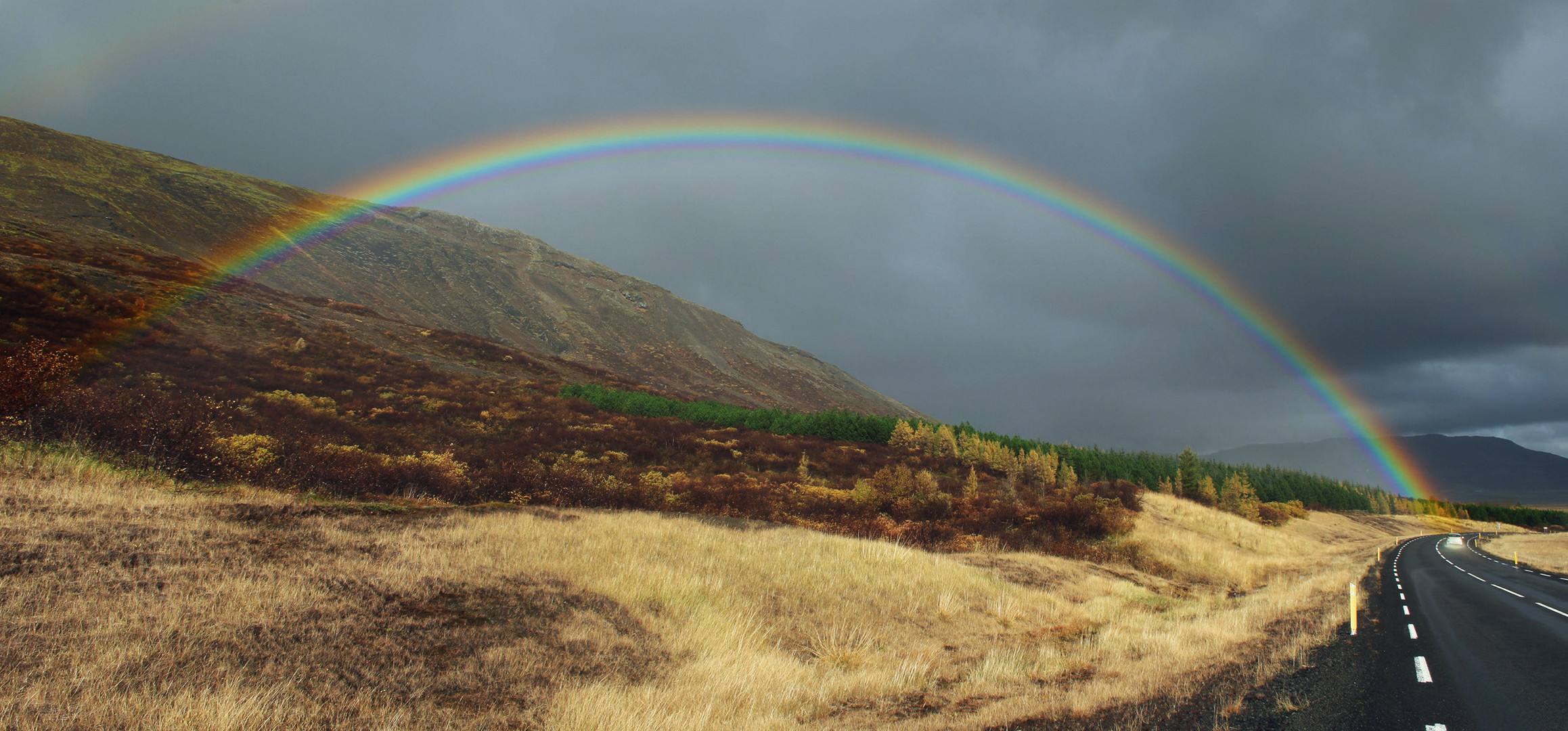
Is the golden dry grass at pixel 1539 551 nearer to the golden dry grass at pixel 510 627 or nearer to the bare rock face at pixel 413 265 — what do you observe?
the golden dry grass at pixel 510 627

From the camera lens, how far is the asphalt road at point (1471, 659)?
25.3 feet

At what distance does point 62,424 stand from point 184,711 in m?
13.0

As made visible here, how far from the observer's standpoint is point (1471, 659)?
1107 cm

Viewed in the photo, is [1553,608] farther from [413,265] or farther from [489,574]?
[413,265]

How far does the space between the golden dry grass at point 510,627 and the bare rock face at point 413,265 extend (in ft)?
158

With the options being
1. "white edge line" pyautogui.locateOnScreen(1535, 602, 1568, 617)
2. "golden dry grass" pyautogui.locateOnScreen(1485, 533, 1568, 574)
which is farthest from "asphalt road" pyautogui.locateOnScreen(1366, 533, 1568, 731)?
"golden dry grass" pyautogui.locateOnScreen(1485, 533, 1568, 574)

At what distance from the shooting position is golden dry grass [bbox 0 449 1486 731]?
614 centimetres

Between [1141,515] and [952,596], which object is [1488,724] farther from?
[1141,515]

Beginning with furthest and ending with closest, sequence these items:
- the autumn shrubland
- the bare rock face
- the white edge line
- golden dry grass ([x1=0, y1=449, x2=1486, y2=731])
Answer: the bare rock face < the white edge line < the autumn shrubland < golden dry grass ([x1=0, y1=449, x2=1486, y2=731])

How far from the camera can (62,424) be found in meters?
13.2

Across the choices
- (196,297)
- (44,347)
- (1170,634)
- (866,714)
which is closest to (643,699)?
(866,714)

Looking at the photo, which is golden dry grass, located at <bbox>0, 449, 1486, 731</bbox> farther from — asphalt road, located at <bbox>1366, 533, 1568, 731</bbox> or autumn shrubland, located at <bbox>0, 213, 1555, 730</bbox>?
asphalt road, located at <bbox>1366, 533, 1568, 731</bbox>

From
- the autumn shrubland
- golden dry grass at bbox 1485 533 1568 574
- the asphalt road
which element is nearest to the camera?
the autumn shrubland

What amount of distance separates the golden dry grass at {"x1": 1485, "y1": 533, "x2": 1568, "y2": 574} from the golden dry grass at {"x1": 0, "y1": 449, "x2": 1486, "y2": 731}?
3798 centimetres
